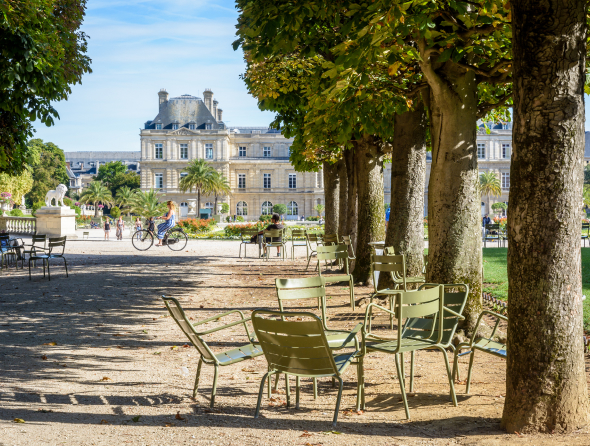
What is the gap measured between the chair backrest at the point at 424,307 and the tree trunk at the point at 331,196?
12.2 meters

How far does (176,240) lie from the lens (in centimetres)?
2161

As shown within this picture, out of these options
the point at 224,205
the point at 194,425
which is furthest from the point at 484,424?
the point at 224,205

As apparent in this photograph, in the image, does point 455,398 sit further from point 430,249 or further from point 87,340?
point 87,340

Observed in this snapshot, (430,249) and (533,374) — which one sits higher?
(430,249)

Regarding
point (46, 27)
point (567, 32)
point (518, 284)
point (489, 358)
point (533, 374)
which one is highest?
point (46, 27)

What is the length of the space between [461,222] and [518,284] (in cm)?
280

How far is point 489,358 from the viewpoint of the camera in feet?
19.7

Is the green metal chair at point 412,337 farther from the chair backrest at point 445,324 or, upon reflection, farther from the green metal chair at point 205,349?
the green metal chair at point 205,349

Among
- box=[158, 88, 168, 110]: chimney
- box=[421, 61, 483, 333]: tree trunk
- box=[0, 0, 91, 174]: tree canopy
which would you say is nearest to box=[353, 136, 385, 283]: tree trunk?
box=[421, 61, 483, 333]: tree trunk

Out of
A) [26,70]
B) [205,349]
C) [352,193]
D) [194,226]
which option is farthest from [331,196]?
[194,226]

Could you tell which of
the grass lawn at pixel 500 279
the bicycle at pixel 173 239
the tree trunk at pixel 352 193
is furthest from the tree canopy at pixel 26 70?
the bicycle at pixel 173 239

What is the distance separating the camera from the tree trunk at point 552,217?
11.9 feet

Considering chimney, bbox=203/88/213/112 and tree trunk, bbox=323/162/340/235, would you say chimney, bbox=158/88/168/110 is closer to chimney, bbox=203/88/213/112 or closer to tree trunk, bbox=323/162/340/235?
chimney, bbox=203/88/213/112

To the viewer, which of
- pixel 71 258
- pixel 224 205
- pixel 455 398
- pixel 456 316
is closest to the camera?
pixel 455 398
